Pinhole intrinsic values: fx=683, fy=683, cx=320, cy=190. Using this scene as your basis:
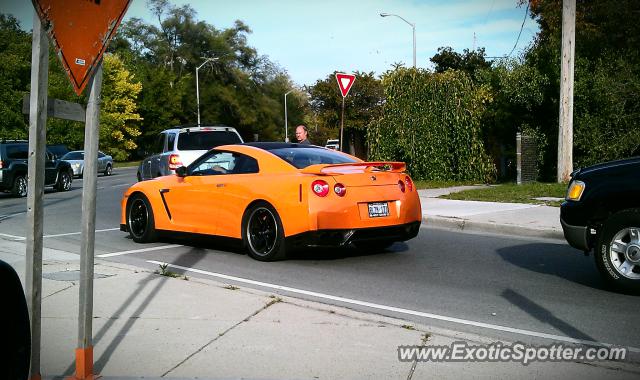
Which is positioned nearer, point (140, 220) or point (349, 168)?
point (349, 168)

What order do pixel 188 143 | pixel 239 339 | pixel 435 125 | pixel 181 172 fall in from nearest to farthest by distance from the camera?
pixel 239 339 < pixel 181 172 < pixel 188 143 < pixel 435 125

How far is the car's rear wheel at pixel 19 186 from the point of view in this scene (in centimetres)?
2144

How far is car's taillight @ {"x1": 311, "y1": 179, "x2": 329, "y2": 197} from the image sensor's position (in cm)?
807

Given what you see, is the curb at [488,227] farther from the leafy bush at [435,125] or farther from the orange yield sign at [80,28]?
the leafy bush at [435,125]

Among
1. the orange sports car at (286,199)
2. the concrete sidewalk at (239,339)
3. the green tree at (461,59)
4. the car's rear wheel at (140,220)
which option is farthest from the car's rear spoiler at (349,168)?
the green tree at (461,59)

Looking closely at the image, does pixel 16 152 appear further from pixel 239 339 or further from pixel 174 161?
pixel 239 339

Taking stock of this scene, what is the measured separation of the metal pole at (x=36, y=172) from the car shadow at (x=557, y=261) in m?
5.45

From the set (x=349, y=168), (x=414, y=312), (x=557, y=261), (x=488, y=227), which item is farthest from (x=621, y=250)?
(x=488, y=227)

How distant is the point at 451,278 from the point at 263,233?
2444 millimetres

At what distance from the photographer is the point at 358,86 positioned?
50.2 meters

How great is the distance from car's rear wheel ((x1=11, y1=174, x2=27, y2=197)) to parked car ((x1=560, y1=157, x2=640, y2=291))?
61.5 ft

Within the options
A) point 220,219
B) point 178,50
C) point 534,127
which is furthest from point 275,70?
point 220,219

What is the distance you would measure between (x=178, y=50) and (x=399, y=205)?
80361mm

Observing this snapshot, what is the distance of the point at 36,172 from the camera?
3.53m
